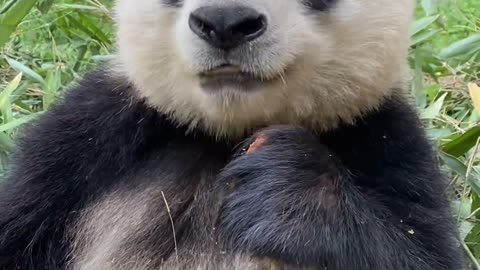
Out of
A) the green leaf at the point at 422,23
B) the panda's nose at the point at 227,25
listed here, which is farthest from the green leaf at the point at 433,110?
the panda's nose at the point at 227,25

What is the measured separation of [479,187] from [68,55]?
2.05 metres

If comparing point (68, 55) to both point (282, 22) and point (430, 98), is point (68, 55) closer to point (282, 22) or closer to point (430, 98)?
point (430, 98)

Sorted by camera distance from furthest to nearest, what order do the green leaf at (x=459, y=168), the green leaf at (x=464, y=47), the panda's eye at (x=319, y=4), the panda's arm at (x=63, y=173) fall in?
the green leaf at (x=464, y=47) → the green leaf at (x=459, y=168) → the panda's arm at (x=63, y=173) → the panda's eye at (x=319, y=4)

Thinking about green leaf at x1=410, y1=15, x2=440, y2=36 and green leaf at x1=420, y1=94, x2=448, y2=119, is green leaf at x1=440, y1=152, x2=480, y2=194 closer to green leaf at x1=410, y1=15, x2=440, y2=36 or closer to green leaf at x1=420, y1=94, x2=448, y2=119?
green leaf at x1=420, y1=94, x2=448, y2=119

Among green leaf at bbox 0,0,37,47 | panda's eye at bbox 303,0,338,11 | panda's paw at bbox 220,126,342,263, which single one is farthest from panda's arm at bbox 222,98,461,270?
green leaf at bbox 0,0,37,47

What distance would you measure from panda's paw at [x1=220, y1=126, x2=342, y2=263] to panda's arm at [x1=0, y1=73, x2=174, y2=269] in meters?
0.40

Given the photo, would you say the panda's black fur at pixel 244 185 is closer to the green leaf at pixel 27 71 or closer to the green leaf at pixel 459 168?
the green leaf at pixel 459 168

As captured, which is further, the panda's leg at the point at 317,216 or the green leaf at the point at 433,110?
the green leaf at the point at 433,110

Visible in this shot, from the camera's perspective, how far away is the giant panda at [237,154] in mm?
2576

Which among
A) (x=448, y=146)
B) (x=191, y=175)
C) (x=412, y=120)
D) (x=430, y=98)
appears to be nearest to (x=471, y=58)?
(x=430, y=98)

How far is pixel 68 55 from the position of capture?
4664 mm

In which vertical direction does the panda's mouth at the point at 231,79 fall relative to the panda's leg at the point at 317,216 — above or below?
above

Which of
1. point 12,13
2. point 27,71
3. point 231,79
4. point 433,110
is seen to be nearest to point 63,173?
point 231,79

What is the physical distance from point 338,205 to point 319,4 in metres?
0.55
